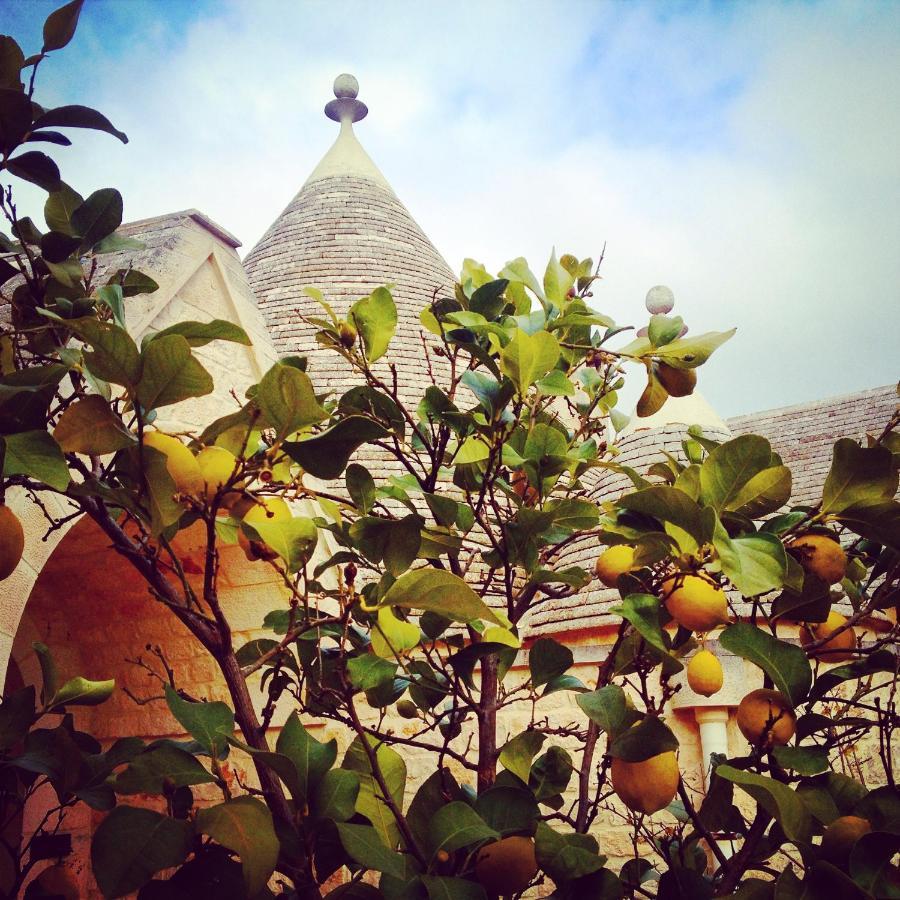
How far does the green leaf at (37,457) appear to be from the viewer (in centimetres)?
→ 81

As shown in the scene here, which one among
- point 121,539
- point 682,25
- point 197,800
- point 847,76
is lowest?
point 197,800

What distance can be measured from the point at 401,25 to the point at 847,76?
4304 millimetres

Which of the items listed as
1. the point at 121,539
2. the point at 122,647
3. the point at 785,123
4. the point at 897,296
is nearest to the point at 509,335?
the point at 121,539

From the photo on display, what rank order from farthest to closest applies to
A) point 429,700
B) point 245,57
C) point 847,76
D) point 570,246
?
point 847,76 < point 245,57 < point 570,246 < point 429,700

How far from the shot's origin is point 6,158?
1.09 meters

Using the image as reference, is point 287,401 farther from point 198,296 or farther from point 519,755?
point 198,296

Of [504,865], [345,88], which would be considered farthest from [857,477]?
[345,88]

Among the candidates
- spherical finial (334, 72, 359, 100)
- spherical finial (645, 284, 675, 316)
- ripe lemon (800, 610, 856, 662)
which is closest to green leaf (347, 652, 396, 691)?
ripe lemon (800, 610, 856, 662)

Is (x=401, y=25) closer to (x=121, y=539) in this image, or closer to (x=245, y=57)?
(x=245, y=57)

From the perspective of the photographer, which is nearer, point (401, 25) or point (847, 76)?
point (401, 25)

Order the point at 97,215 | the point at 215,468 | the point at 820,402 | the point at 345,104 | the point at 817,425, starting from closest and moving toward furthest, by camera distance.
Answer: the point at 215,468 → the point at 97,215 → the point at 817,425 → the point at 820,402 → the point at 345,104

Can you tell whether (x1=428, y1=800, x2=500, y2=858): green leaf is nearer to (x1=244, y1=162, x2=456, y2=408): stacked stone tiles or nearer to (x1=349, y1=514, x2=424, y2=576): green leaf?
(x1=349, y1=514, x2=424, y2=576): green leaf

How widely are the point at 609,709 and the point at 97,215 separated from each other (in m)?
1.07

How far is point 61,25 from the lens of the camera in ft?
3.59
